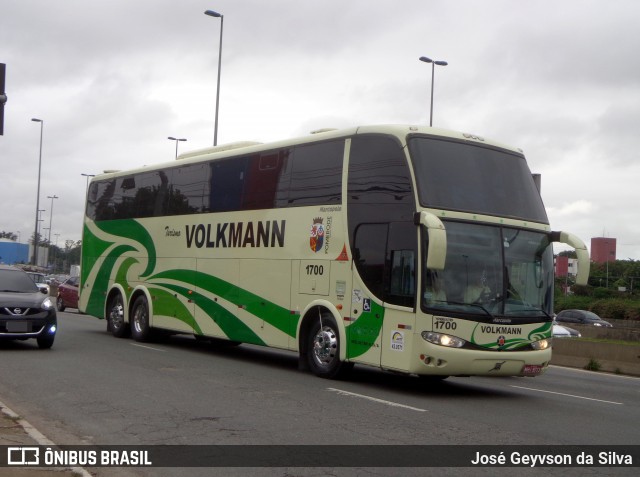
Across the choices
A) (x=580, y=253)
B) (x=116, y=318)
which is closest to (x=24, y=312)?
(x=116, y=318)

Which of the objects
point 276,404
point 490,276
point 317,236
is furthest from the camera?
point 317,236

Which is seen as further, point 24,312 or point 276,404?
point 24,312

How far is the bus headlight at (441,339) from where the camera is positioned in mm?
12047

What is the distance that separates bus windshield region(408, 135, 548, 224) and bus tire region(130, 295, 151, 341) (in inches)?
378

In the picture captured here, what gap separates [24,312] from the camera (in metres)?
16.2

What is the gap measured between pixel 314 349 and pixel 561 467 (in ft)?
22.3

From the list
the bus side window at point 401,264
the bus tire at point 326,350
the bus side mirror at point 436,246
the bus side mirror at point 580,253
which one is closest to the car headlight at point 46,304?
the bus tire at point 326,350

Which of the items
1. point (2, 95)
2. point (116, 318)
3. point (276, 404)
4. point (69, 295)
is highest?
point (2, 95)

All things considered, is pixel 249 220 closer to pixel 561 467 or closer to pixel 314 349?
pixel 314 349

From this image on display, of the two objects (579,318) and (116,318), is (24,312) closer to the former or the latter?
(116,318)

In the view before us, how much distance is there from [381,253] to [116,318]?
34.5ft

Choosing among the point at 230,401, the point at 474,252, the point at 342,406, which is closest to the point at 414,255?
the point at 474,252

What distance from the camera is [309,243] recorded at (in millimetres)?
14609

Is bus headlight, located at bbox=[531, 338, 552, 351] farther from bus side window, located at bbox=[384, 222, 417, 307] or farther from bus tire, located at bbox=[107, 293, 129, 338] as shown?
bus tire, located at bbox=[107, 293, 129, 338]
